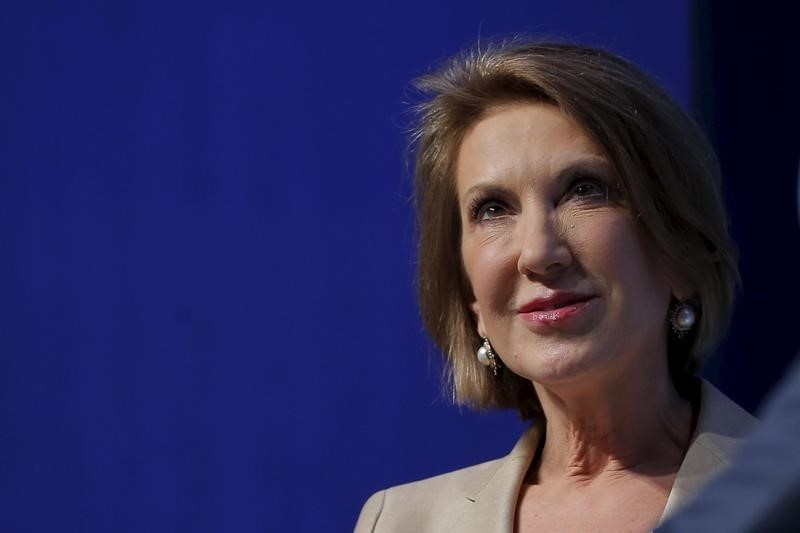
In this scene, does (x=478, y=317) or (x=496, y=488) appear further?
(x=478, y=317)

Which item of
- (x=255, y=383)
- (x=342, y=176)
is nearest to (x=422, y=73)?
(x=342, y=176)

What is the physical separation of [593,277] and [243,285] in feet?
2.88

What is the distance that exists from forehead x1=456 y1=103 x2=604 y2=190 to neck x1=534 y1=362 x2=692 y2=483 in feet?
1.18

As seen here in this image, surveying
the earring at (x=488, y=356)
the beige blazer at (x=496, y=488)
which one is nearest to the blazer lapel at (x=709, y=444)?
the beige blazer at (x=496, y=488)

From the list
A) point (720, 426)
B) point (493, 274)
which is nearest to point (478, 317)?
point (493, 274)

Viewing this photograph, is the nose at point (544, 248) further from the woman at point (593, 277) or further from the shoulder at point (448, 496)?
the shoulder at point (448, 496)

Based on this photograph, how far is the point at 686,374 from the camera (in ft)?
7.14

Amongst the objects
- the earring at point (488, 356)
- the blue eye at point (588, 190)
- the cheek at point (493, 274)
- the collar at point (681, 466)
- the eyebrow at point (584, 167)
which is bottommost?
the collar at point (681, 466)

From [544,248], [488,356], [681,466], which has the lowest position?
[681,466]

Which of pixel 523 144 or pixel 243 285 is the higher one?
pixel 523 144

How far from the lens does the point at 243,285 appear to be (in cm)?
260

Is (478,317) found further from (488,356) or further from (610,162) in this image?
(610,162)

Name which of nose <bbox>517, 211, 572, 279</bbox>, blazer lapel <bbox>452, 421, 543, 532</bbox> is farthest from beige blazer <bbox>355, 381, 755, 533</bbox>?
nose <bbox>517, 211, 572, 279</bbox>

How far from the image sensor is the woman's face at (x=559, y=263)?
6.49 feet
